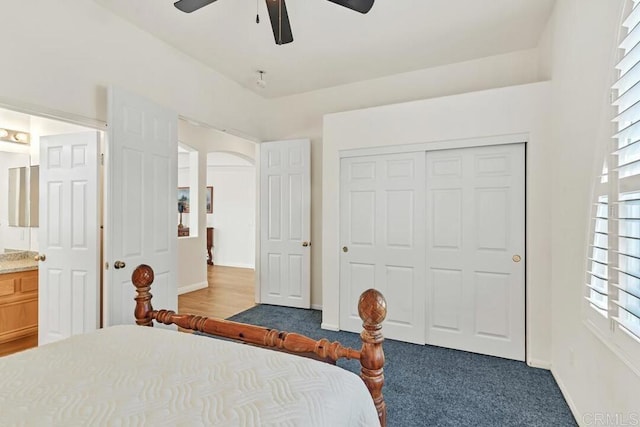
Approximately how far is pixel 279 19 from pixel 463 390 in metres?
3.00

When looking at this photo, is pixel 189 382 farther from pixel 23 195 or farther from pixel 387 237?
pixel 23 195

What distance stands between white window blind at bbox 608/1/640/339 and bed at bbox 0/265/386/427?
112cm

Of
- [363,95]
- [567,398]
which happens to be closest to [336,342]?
[567,398]

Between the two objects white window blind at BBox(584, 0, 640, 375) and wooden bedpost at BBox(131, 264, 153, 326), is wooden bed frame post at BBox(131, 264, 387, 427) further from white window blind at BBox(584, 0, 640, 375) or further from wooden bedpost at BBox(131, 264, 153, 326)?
white window blind at BBox(584, 0, 640, 375)

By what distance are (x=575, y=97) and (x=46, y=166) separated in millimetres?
4445

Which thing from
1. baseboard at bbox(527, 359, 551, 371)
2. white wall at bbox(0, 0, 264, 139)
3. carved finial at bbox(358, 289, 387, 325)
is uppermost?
white wall at bbox(0, 0, 264, 139)

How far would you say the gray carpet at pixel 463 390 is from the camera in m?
2.05

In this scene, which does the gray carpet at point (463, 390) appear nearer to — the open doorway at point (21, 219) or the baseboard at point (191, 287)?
the baseboard at point (191, 287)

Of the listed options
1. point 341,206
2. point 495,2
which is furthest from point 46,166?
point 495,2

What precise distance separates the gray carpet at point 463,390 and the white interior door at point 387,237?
0.33 meters

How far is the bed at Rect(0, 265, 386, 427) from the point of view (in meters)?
0.88

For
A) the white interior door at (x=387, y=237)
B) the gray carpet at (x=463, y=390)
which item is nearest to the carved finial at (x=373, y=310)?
the gray carpet at (x=463, y=390)

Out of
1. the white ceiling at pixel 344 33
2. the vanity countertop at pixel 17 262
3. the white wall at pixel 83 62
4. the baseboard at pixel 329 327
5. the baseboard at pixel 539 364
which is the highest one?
the white ceiling at pixel 344 33

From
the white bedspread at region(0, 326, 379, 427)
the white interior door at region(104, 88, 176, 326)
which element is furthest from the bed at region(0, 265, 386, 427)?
the white interior door at region(104, 88, 176, 326)
